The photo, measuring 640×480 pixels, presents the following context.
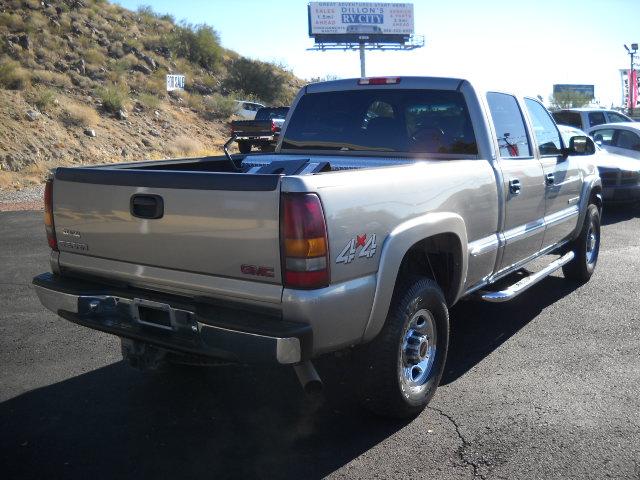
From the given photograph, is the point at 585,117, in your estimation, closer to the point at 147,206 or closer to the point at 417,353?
the point at 417,353

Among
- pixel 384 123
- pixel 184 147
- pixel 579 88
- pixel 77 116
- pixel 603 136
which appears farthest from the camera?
pixel 579 88

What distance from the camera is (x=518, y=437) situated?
3.71 m

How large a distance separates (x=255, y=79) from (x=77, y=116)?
2495 cm

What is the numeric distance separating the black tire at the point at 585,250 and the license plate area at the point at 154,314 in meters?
4.81

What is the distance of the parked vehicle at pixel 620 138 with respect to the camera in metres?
13.5

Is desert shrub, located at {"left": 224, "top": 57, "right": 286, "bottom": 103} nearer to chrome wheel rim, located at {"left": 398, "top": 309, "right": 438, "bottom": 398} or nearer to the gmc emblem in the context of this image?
chrome wheel rim, located at {"left": 398, "top": 309, "right": 438, "bottom": 398}

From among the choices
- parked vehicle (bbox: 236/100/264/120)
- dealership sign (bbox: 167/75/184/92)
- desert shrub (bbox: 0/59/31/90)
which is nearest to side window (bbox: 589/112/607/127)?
desert shrub (bbox: 0/59/31/90)

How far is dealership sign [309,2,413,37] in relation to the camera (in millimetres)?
55125

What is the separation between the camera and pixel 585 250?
696 centimetres

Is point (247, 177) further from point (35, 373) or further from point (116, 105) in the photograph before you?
point (116, 105)

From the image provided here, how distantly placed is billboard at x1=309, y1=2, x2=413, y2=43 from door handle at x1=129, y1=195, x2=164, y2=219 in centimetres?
5419

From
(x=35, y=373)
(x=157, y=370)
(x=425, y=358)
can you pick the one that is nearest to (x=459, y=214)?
(x=425, y=358)

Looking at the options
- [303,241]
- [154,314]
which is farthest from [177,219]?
[303,241]

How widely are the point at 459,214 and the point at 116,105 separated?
76.2 ft
